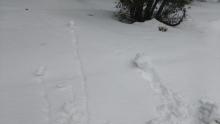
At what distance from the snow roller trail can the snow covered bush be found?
2.59 metres

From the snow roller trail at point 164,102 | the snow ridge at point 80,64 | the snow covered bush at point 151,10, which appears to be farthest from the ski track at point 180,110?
the snow covered bush at point 151,10

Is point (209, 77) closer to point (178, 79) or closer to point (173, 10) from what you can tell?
point (178, 79)

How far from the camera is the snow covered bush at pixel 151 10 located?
6.60 meters

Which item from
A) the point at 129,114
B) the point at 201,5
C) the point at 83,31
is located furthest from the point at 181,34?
the point at 201,5

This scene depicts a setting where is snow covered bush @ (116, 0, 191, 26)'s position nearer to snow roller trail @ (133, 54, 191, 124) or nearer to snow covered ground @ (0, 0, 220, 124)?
snow covered ground @ (0, 0, 220, 124)

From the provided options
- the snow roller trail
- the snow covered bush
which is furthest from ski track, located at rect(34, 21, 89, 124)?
the snow covered bush

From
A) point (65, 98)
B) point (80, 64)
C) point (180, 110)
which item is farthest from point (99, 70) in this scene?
point (180, 110)

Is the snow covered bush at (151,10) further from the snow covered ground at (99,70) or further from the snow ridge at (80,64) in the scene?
the snow ridge at (80,64)

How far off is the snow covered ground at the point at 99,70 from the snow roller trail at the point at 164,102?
0.01m

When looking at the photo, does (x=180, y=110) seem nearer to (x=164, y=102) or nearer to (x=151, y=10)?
(x=164, y=102)

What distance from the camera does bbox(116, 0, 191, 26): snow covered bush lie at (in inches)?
260

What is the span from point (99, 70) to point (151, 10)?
3.12 m

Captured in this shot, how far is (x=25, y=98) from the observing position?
11.5 feet

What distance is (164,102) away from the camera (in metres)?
3.54
